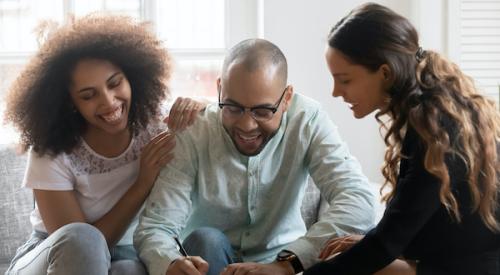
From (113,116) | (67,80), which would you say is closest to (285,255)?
(113,116)

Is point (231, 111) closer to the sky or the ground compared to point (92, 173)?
closer to the sky

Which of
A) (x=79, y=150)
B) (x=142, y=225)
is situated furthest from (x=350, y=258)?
(x=79, y=150)

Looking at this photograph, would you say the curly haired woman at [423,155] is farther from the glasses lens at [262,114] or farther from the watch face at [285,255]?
the glasses lens at [262,114]

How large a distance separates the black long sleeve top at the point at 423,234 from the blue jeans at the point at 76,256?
1.54 feet

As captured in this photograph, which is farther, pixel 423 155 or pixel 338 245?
pixel 338 245

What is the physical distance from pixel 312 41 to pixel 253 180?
1.07 meters

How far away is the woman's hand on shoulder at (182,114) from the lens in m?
2.06

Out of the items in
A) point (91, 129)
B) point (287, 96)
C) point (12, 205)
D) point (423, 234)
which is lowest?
point (12, 205)

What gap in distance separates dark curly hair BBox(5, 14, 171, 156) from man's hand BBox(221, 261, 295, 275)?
0.55 m

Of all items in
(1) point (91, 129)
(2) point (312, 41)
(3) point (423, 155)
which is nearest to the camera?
(3) point (423, 155)

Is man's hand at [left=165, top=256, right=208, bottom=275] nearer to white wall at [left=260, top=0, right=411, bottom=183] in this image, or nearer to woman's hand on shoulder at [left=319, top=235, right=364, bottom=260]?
woman's hand on shoulder at [left=319, top=235, right=364, bottom=260]

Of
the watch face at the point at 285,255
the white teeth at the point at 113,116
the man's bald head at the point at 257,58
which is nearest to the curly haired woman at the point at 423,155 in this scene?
the watch face at the point at 285,255

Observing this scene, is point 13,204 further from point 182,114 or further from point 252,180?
point 252,180

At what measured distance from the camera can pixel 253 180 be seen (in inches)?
79.4
